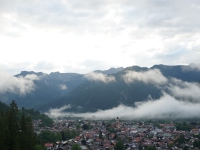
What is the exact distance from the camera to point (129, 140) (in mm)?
66000

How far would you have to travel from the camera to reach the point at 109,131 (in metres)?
79.7

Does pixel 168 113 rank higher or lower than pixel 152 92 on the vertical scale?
lower

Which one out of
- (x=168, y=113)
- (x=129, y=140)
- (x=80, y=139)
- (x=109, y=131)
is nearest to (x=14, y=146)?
(x=80, y=139)

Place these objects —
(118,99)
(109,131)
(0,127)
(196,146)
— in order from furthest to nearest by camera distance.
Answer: (118,99), (109,131), (196,146), (0,127)

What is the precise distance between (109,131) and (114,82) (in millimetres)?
118863

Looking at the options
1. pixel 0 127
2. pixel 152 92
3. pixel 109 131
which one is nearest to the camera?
pixel 0 127

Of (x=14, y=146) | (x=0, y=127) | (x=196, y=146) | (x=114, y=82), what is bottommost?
(x=196, y=146)

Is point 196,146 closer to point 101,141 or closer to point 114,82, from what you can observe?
point 101,141

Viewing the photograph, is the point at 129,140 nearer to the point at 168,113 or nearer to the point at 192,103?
the point at 168,113

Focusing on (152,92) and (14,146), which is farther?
(152,92)

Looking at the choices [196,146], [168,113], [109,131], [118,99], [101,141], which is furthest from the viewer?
[118,99]

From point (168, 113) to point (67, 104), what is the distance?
68887mm

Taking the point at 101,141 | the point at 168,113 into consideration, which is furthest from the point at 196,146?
the point at 168,113

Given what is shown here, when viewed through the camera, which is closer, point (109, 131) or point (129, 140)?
point (129, 140)
